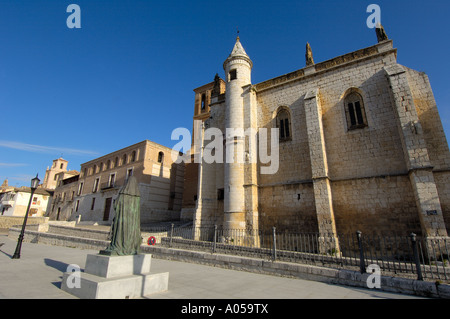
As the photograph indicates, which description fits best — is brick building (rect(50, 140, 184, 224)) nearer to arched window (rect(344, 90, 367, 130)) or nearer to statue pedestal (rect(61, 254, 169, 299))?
statue pedestal (rect(61, 254, 169, 299))

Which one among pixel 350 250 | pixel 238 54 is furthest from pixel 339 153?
pixel 238 54

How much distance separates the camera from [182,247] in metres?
10.3

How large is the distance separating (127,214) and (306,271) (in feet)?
16.4

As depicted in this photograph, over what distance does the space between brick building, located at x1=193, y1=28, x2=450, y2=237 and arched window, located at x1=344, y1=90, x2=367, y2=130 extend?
50 millimetres

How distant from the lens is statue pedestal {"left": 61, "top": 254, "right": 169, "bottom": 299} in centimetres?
376

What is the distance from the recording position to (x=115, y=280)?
12.7 feet

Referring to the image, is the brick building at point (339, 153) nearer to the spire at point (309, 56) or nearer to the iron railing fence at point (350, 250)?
the spire at point (309, 56)

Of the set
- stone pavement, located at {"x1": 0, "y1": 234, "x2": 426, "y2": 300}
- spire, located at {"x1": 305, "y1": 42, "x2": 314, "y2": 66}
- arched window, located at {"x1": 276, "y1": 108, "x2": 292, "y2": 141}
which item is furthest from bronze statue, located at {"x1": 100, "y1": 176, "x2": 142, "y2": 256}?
spire, located at {"x1": 305, "y1": 42, "x2": 314, "y2": 66}

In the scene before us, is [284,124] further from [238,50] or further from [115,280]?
[115,280]

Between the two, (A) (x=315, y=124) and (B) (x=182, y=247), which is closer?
(B) (x=182, y=247)

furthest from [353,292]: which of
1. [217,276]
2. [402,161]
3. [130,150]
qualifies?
[130,150]

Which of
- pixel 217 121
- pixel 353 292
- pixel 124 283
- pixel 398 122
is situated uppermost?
pixel 217 121

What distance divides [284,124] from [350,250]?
26.5 feet

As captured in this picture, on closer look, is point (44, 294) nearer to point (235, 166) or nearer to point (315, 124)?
point (235, 166)
